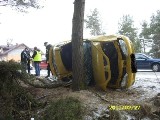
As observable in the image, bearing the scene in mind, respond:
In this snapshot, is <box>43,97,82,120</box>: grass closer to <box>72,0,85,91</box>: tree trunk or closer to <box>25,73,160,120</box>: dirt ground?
<box>25,73,160,120</box>: dirt ground

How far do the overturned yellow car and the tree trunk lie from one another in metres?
0.52

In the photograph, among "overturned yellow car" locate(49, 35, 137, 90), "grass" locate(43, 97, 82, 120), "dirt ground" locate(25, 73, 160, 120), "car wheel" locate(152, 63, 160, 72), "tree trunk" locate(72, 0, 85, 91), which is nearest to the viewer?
"grass" locate(43, 97, 82, 120)

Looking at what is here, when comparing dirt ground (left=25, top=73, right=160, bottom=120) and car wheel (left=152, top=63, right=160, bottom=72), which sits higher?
dirt ground (left=25, top=73, right=160, bottom=120)

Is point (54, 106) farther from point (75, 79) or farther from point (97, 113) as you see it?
point (75, 79)

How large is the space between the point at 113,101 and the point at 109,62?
182cm

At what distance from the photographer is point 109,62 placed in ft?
38.0

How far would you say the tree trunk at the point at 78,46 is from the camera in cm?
1099

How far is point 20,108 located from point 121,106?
268 centimetres

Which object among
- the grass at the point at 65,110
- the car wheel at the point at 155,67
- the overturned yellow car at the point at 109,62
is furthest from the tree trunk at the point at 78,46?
the car wheel at the point at 155,67

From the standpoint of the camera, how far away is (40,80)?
1270 centimetres

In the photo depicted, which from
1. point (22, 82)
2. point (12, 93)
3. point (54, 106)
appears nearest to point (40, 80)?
point (22, 82)

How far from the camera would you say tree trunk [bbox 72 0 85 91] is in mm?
10992
